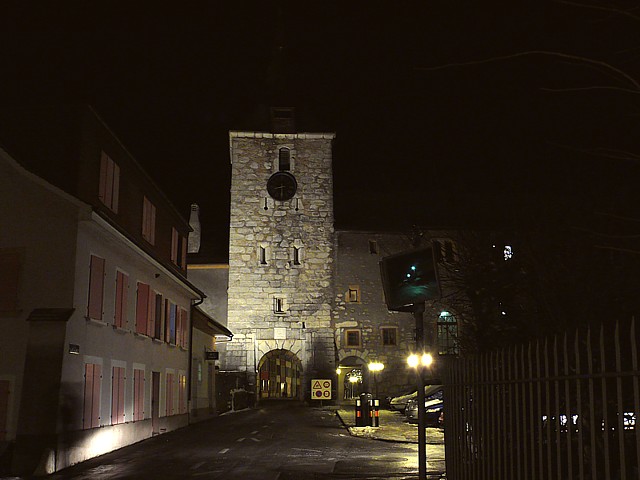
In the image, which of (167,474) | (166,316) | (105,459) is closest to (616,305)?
(167,474)

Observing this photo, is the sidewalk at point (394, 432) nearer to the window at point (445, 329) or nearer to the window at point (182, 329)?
the window at point (182, 329)

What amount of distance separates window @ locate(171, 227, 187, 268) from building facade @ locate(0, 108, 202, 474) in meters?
6.59

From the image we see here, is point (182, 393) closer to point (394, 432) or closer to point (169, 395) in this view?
point (169, 395)

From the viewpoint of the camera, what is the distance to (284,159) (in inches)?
2046

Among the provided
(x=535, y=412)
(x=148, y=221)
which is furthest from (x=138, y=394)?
(x=535, y=412)

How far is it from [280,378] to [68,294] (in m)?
70.9

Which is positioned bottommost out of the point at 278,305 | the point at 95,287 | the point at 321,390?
the point at 321,390

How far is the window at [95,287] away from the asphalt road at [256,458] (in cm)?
338

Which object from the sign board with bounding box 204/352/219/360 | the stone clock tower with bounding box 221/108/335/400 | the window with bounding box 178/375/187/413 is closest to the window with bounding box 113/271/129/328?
the window with bounding box 178/375/187/413

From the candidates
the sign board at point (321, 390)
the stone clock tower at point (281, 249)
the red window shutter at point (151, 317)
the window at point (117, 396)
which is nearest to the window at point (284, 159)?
the stone clock tower at point (281, 249)

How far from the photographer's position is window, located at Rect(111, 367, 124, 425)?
19406 millimetres

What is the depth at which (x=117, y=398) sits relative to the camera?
64.8 feet

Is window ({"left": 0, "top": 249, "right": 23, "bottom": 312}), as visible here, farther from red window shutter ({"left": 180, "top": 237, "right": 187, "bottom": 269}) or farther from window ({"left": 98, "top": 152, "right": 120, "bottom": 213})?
red window shutter ({"left": 180, "top": 237, "right": 187, "bottom": 269})

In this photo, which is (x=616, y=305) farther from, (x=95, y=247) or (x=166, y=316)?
(x=166, y=316)
